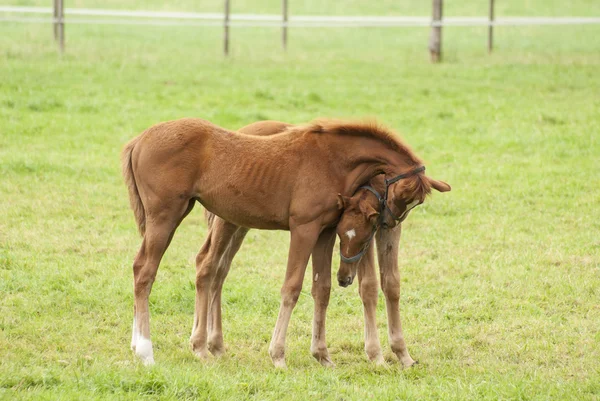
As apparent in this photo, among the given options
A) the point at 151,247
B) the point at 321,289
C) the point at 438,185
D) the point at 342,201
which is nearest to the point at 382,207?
the point at 342,201

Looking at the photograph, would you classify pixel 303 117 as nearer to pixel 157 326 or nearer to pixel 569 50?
pixel 157 326

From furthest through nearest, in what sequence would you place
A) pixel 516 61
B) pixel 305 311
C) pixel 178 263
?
pixel 516 61
pixel 178 263
pixel 305 311

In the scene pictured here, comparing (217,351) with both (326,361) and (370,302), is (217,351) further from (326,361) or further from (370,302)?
(370,302)

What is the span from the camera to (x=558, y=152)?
11523 millimetres

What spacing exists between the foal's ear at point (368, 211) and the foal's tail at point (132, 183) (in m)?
1.55

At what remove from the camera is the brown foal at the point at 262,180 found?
569 centimetres

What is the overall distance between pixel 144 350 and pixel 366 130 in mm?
2066

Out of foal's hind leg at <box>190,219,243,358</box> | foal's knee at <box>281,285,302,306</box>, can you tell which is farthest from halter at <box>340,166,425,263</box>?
foal's hind leg at <box>190,219,243,358</box>

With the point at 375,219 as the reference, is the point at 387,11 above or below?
above

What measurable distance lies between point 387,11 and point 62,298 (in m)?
21.2

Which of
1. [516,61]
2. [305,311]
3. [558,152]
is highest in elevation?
[516,61]

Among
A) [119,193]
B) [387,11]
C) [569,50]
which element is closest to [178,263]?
[119,193]

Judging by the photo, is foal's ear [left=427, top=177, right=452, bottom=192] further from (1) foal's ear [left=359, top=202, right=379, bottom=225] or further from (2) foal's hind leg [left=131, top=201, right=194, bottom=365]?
(2) foal's hind leg [left=131, top=201, right=194, bottom=365]

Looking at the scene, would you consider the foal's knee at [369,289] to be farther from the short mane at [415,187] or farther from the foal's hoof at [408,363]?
the short mane at [415,187]
